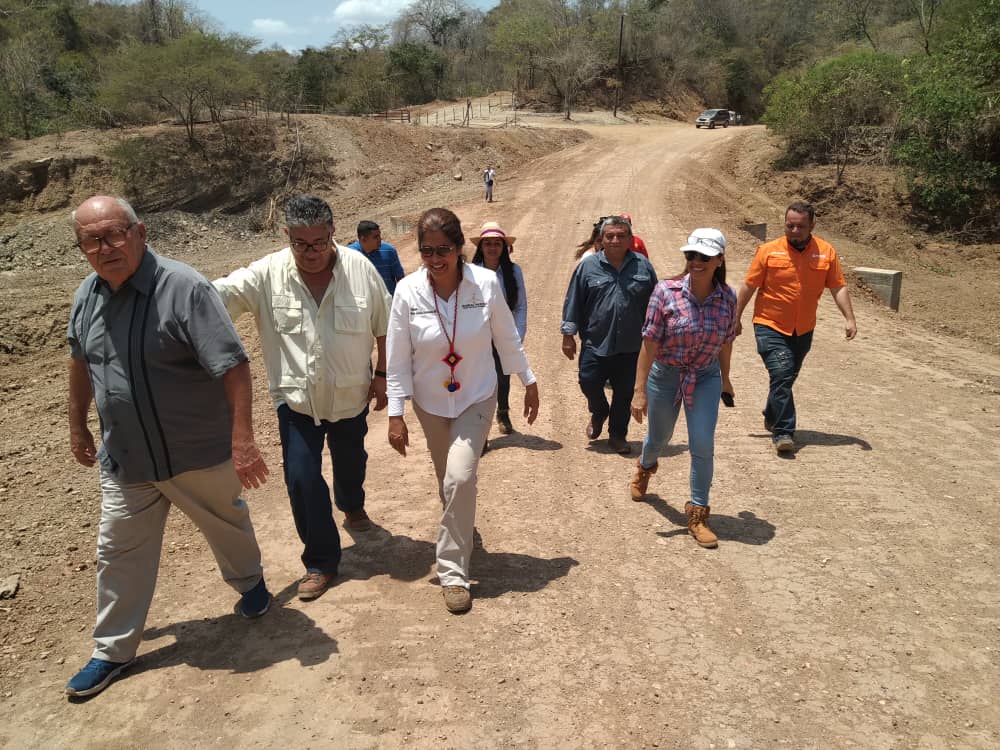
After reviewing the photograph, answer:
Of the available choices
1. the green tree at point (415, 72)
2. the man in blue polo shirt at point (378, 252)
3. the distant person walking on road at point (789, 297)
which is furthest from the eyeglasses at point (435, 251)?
the green tree at point (415, 72)

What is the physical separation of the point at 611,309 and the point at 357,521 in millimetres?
2319

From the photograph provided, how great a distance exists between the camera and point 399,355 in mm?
3625

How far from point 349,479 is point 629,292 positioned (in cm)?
239

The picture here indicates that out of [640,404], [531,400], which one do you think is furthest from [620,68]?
[531,400]

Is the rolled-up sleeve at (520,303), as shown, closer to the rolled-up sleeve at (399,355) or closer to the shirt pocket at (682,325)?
the shirt pocket at (682,325)

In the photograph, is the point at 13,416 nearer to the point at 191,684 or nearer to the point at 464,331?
the point at 191,684

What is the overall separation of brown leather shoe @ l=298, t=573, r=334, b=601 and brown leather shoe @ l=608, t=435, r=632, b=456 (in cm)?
268

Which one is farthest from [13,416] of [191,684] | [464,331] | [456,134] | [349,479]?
[456,134]

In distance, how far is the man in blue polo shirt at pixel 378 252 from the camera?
6.60m

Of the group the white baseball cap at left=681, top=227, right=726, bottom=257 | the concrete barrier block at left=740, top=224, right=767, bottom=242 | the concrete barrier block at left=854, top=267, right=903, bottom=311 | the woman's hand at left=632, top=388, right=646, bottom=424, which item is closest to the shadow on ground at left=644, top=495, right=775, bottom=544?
the woman's hand at left=632, top=388, right=646, bottom=424

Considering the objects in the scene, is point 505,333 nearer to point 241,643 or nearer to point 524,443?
point 241,643

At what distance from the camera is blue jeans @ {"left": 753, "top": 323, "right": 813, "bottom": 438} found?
18.7ft

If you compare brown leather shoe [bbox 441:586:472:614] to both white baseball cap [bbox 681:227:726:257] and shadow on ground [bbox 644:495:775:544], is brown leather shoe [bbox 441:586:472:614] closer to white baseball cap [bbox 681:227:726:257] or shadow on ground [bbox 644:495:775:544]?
shadow on ground [bbox 644:495:775:544]

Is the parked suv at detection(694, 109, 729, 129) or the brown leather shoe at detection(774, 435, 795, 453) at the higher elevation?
the parked suv at detection(694, 109, 729, 129)
